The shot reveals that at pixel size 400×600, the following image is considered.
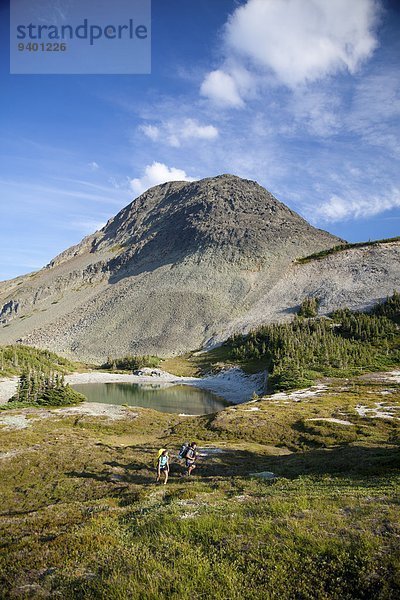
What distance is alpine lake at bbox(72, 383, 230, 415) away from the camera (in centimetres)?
7088

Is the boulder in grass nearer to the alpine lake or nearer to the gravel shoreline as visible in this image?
the alpine lake

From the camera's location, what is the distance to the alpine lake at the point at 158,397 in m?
70.9

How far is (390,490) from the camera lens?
1510cm

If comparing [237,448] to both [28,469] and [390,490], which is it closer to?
[28,469]

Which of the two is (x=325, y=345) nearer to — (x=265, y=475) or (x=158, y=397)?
(x=158, y=397)

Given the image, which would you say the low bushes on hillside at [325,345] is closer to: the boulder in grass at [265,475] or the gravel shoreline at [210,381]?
the gravel shoreline at [210,381]

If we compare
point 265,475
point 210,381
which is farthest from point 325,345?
point 265,475

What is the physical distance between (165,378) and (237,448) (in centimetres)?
8304

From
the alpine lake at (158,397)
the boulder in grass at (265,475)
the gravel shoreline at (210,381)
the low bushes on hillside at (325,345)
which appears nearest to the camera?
the boulder in grass at (265,475)

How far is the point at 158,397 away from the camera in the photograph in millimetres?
82812

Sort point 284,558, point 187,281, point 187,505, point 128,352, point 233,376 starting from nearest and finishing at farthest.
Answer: point 284,558, point 187,505, point 233,376, point 128,352, point 187,281

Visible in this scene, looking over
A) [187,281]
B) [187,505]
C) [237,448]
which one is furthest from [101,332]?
[187,505]

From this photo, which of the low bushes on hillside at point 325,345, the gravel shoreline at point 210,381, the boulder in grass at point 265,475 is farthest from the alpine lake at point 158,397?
the boulder in grass at point 265,475

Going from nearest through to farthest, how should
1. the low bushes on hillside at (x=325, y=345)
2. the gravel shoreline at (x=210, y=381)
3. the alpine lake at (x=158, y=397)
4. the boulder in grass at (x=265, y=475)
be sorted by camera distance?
the boulder in grass at (x=265, y=475) → the alpine lake at (x=158, y=397) → the low bushes on hillside at (x=325, y=345) → the gravel shoreline at (x=210, y=381)
